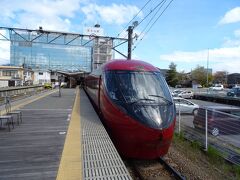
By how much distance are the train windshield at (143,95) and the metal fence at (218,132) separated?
215cm

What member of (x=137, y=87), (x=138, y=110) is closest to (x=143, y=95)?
(x=137, y=87)

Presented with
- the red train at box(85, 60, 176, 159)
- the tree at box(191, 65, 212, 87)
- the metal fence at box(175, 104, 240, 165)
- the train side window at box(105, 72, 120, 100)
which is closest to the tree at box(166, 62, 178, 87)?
the tree at box(191, 65, 212, 87)

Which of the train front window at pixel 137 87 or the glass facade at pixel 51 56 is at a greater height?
the glass facade at pixel 51 56

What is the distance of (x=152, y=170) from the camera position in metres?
8.71

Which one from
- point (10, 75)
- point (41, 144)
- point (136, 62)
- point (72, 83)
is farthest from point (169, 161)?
point (10, 75)

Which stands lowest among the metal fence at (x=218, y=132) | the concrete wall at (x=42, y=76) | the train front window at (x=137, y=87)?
the metal fence at (x=218, y=132)

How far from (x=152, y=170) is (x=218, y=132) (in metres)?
3.79

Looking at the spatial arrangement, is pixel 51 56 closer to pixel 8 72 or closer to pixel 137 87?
pixel 8 72

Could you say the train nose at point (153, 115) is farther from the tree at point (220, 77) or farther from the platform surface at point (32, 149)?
the tree at point (220, 77)

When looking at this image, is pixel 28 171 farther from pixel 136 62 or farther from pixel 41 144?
pixel 136 62

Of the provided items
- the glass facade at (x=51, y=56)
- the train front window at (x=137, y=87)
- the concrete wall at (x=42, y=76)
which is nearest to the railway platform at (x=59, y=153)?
the train front window at (x=137, y=87)

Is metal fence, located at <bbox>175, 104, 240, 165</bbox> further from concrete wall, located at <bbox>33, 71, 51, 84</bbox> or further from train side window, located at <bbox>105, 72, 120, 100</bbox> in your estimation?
concrete wall, located at <bbox>33, 71, 51, 84</bbox>

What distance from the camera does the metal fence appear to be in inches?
385

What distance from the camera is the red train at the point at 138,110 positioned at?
26.3 ft
